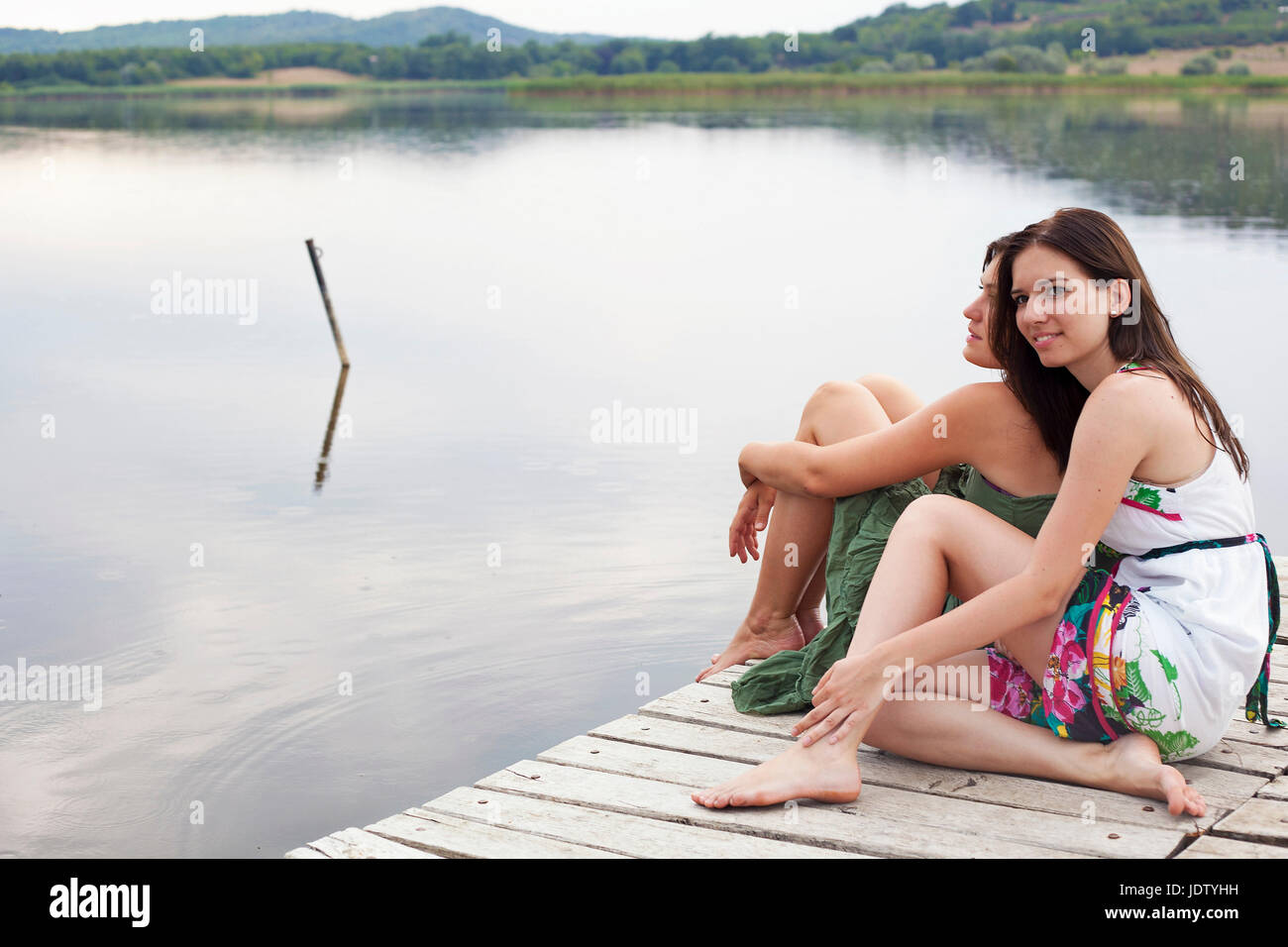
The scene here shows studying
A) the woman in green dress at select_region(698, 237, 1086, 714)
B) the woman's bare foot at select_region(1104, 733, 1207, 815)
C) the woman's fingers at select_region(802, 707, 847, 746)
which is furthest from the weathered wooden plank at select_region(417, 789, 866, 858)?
the woman in green dress at select_region(698, 237, 1086, 714)

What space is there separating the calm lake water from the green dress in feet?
5.63

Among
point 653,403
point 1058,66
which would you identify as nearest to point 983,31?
point 1058,66

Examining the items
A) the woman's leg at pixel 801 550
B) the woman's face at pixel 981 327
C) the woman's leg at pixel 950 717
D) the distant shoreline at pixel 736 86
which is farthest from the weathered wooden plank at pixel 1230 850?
the distant shoreline at pixel 736 86

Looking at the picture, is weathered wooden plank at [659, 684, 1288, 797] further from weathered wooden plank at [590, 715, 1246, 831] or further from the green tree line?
the green tree line

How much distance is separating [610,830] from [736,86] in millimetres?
62831

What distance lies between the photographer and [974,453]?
2.95 metres

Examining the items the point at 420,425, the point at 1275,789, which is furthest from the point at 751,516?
the point at 420,425

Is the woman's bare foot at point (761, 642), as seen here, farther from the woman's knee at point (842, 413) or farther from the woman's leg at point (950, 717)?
the woman's leg at point (950, 717)

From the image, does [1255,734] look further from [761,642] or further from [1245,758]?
[761,642]

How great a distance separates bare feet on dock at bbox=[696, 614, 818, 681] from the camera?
3658mm

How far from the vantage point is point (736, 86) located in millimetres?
62625

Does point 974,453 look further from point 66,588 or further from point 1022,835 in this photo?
point 66,588

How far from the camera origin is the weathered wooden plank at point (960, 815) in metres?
2.49
